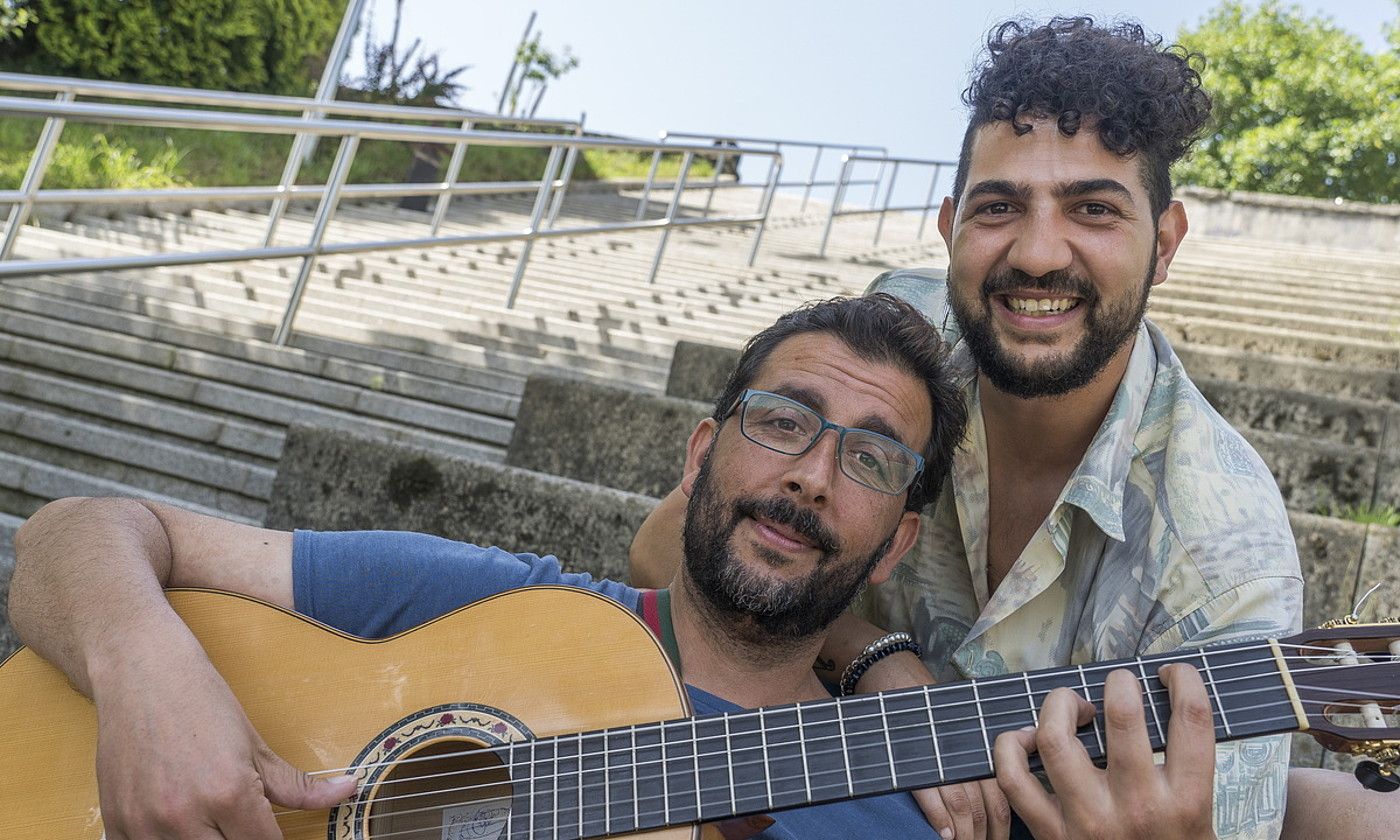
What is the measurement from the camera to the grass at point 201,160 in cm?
784

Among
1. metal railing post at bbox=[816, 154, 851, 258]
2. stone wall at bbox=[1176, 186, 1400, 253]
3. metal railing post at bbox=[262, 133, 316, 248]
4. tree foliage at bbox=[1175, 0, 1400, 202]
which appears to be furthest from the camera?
tree foliage at bbox=[1175, 0, 1400, 202]

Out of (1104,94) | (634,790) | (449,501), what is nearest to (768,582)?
(634,790)

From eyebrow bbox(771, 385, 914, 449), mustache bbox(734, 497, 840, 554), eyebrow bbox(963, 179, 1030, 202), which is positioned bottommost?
mustache bbox(734, 497, 840, 554)

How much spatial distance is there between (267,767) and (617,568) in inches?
49.2

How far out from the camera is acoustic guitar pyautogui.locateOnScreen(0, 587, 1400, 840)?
148 centimetres

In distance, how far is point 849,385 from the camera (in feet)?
6.85

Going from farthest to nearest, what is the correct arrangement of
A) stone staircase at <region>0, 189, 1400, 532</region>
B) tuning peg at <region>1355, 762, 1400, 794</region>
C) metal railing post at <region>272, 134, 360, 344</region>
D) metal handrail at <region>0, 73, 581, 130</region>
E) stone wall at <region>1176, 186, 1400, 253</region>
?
stone wall at <region>1176, 186, 1400, 253</region>, metal railing post at <region>272, 134, 360, 344</region>, metal handrail at <region>0, 73, 581, 130</region>, stone staircase at <region>0, 189, 1400, 532</region>, tuning peg at <region>1355, 762, 1400, 794</region>

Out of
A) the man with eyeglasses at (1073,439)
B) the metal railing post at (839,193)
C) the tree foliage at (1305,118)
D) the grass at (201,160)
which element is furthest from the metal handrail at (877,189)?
the tree foliage at (1305,118)

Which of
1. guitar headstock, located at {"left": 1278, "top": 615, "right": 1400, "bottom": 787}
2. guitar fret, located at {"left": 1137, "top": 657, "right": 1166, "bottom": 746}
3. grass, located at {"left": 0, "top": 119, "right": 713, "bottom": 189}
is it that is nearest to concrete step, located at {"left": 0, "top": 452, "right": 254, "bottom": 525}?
guitar fret, located at {"left": 1137, "top": 657, "right": 1166, "bottom": 746}

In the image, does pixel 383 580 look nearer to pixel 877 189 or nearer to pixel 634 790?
pixel 634 790

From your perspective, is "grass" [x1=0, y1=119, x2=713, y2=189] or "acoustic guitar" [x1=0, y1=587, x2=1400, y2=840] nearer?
"acoustic guitar" [x1=0, y1=587, x2=1400, y2=840]

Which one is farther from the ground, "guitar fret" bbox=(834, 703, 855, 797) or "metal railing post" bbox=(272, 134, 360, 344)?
"metal railing post" bbox=(272, 134, 360, 344)

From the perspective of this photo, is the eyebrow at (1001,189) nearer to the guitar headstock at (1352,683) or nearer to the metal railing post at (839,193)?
the guitar headstock at (1352,683)

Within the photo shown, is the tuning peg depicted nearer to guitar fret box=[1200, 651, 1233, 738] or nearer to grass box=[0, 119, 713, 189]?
guitar fret box=[1200, 651, 1233, 738]
